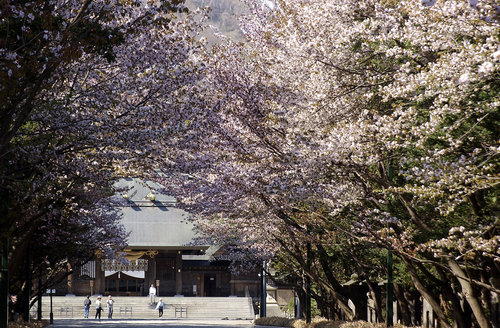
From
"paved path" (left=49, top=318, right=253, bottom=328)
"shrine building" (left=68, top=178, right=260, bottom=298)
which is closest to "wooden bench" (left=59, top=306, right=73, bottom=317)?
"shrine building" (left=68, top=178, right=260, bottom=298)

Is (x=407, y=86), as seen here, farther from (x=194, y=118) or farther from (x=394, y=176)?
(x=394, y=176)

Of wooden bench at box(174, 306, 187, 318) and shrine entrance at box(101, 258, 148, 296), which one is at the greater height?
shrine entrance at box(101, 258, 148, 296)

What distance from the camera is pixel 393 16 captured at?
13430 mm

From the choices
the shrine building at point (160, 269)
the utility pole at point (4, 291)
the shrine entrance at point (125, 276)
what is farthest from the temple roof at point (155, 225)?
the utility pole at point (4, 291)

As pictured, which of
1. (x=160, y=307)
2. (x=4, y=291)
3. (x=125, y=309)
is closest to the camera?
(x=4, y=291)

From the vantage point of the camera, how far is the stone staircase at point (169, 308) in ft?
192

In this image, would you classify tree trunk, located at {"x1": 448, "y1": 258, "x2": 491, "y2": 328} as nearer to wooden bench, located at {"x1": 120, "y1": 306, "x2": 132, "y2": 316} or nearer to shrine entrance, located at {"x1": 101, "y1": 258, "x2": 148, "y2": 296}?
wooden bench, located at {"x1": 120, "y1": 306, "x2": 132, "y2": 316}

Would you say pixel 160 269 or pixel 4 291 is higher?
pixel 160 269

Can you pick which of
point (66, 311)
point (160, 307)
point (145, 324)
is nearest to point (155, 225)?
point (66, 311)

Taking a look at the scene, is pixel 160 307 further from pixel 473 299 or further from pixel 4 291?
pixel 473 299

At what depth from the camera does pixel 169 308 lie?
61844 millimetres

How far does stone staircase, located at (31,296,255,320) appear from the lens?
58500 mm

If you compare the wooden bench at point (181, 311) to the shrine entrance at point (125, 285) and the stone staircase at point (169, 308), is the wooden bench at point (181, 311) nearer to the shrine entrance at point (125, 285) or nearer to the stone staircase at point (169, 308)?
the stone staircase at point (169, 308)

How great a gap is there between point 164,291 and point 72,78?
189 ft
